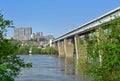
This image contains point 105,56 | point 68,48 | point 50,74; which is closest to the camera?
point 105,56

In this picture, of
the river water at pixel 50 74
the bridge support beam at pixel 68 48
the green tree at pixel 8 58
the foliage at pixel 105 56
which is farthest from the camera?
the bridge support beam at pixel 68 48

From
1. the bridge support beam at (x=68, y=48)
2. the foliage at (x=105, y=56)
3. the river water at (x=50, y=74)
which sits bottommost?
the river water at (x=50, y=74)

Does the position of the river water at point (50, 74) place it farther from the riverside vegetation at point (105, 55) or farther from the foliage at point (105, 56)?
the foliage at point (105, 56)

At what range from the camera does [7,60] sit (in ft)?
44.2

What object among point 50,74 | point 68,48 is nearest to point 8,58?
point 50,74

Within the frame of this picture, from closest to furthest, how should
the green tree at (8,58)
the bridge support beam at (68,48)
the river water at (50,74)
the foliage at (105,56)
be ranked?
the green tree at (8,58) < the foliage at (105,56) < the river water at (50,74) < the bridge support beam at (68,48)

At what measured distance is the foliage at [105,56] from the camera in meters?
16.2

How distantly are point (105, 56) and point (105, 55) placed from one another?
46mm

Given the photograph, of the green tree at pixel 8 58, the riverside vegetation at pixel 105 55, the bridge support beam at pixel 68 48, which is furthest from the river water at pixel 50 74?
the bridge support beam at pixel 68 48

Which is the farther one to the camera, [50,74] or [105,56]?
[50,74]

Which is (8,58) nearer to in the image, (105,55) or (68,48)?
(105,55)

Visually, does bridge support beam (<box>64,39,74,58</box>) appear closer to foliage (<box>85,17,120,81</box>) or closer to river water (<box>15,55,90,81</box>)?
river water (<box>15,55,90,81</box>)

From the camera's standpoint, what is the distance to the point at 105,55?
54.6 feet

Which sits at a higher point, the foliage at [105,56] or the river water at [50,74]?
the foliage at [105,56]
